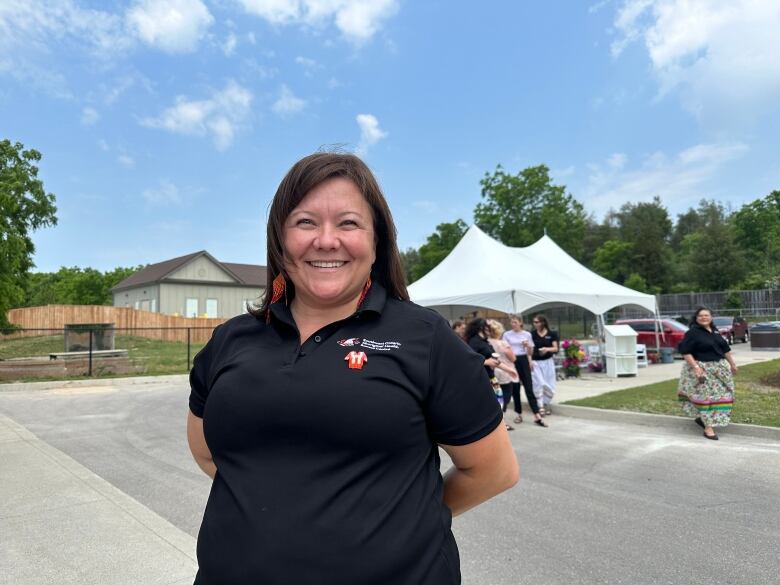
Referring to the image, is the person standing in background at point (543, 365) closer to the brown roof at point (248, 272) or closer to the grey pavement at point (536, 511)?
the grey pavement at point (536, 511)

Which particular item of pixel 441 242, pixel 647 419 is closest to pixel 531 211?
pixel 441 242

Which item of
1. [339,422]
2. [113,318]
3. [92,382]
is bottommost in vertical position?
[92,382]

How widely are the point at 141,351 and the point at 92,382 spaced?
1170 centimetres

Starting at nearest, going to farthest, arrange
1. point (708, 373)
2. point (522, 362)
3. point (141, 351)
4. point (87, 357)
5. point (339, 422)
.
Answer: point (339, 422) → point (708, 373) → point (522, 362) → point (87, 357) → point (141, 351)

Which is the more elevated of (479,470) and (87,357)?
(479,470)

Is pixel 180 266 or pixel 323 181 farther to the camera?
pixel 180 266

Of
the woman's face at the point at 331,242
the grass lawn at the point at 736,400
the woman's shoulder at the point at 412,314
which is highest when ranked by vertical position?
the woman's face at the point at 331,242

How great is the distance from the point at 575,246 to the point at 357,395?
52629mm

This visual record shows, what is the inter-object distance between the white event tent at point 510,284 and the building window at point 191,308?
3259 cm

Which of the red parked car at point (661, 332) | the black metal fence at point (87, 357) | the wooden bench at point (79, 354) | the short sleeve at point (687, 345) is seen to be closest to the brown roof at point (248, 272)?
the black metal fence at point (87, 357)

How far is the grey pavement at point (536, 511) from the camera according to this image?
3.46 metres

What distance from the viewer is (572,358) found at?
1503 cm

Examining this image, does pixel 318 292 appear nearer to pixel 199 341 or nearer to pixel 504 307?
pixel 504 307

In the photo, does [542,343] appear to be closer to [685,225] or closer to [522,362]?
[522,362]
